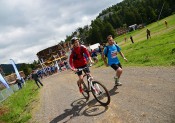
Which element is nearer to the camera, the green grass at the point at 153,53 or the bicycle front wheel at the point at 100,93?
the bicycle front wheel at the point at 100,93

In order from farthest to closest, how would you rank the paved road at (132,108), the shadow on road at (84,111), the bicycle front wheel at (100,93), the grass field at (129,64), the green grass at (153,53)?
the green grass at (153,53) < the grass field at (129,64) < the bicycle front wheel at (100,93) < the shadow on road at (84,111) < the paved road at (132,108)

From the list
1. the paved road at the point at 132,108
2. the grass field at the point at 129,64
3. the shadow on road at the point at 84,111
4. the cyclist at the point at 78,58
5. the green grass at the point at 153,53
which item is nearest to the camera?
the paved road at the point at 132,108

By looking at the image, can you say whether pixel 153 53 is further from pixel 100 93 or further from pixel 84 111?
pixel 84 111

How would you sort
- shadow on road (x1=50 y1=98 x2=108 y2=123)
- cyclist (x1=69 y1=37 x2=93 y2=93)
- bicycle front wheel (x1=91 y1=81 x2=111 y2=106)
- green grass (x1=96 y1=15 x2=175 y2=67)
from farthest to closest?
green grass (x1=96 y1=15 x2=175 y2=67)
cyclist (x1=69 y1=37 x2=93 y2=93)
bicycle front wheel (x1=91 y1=81 x2=111 y2=106)
shadow on road (x1=50 y1=98 x2=108 y2=123)

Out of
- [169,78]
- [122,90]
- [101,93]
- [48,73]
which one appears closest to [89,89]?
[101,93]

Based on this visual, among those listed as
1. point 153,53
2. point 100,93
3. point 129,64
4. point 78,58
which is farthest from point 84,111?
point 153,53

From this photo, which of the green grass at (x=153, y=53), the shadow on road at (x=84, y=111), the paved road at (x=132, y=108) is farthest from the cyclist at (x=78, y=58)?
the green grass at (x=153, y=53)

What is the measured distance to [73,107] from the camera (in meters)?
9.39

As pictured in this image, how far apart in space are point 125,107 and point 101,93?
1.13 m

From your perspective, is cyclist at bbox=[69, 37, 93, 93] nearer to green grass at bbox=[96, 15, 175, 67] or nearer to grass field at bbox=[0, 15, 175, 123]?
grass field at bbox=[0, 15, 175, 123]

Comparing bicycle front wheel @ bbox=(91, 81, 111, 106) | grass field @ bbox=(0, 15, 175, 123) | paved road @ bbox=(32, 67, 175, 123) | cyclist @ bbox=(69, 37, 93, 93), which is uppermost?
cyclist @ bbox=(69, 37, 93, 93)

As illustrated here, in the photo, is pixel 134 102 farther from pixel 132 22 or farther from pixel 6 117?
pixel 132 22

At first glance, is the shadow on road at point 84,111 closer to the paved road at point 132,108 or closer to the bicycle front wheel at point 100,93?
the paved road at point 132,108

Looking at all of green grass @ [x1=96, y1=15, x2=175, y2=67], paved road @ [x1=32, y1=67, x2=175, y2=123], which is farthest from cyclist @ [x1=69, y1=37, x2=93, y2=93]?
green grass @ [x1=96, y1=15, x2=175, y2=67]
